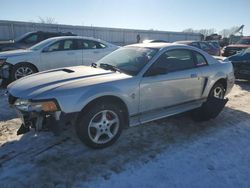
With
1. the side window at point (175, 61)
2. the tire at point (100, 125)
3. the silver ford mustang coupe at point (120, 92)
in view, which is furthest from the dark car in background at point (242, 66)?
the tire at point (100, 125)

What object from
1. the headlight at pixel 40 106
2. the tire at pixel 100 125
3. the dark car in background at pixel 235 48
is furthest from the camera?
the dark car in background at pixel 235 48

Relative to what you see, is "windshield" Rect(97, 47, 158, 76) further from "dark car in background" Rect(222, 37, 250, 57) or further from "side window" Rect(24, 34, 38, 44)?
"dark car in background" Rect(222, 37, 250, 57)

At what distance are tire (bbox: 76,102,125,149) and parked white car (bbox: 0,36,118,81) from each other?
16.3 ft

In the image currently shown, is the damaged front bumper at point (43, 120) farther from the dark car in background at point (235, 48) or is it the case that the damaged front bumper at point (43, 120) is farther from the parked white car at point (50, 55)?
the dark car in background at point (235, 48)

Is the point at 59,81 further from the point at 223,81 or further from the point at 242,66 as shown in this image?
the point at 242,66

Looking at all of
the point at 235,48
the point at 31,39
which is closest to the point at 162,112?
the point at 31,39

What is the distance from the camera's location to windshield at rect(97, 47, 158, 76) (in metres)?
4.39

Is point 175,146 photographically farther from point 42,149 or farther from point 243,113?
point 243,113

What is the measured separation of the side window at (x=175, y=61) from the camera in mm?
4574

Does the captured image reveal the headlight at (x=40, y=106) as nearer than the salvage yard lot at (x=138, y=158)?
No

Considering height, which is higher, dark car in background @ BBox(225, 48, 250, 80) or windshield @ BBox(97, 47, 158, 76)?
windshield @ BBox(97, 47, 158, 76)

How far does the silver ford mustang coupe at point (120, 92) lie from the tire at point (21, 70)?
3699 millimetres

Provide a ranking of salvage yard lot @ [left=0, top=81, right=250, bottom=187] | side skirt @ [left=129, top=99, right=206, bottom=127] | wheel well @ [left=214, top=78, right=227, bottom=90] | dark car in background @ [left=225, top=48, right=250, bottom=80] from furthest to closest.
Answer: dark car in background @ [left=225, top=48, right=250, bottom=80]
wheel well @ [left=214, top=78, right=227, bottom=90]
side skirt @ [left=129, top=99, right=206, bottom=127]
salvage yard lot @ [left=0, top=81, right=250, bottom=187]

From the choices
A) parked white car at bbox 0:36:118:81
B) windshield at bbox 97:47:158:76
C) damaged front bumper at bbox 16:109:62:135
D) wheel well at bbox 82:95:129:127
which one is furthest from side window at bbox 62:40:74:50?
damaged front bumper at bbox 16:109:62:135
